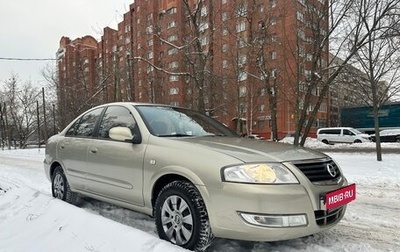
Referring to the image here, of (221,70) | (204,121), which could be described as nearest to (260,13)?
(221,70)

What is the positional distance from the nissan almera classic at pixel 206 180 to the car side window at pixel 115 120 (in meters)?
0.02

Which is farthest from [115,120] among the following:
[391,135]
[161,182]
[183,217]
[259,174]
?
[391,135]

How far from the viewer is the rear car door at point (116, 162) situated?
3941mm

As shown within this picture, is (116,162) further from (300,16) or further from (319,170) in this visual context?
(300,16)

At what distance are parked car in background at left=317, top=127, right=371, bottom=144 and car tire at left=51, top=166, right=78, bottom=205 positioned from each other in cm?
2795

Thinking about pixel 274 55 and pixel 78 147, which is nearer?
pixel 78 147

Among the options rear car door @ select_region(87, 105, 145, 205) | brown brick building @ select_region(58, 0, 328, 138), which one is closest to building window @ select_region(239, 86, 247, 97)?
brown brick building @ select_region(58, 0, 328, 138)

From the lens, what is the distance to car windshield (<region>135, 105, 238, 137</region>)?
4129 mm

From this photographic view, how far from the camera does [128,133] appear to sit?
404 centimetres

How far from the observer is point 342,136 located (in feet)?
99.6

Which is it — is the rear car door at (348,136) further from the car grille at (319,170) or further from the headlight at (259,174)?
the headlight at (259,174)

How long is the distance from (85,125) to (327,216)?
3.55 m

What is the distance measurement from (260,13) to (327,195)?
22.7 meters

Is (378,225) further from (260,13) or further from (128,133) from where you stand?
(260,13)
